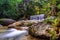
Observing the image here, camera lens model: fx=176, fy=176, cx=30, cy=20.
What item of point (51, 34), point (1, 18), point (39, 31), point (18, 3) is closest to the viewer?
point (51, 34)

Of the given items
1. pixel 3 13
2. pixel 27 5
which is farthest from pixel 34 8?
pixel 3 13

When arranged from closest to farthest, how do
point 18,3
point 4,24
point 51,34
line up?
point 51,34, point 4,24, point 18,3

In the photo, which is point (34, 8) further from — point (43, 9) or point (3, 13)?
point (3, 13)

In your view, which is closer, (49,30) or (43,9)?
(49,30)

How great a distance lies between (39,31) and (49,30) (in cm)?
57

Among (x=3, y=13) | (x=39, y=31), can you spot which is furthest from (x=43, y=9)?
(x=39, y=31)

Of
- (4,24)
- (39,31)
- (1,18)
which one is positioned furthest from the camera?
(1,18)

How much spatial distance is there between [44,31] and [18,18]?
10.0 m

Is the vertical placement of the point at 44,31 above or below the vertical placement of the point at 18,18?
above

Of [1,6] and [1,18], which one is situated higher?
[1,6]

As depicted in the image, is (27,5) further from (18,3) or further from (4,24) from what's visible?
(4,24)

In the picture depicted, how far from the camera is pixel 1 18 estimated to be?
17.2m

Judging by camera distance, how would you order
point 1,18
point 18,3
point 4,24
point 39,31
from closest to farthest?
point 39,31 → point 4,24 → point 1,18 → point 18,3

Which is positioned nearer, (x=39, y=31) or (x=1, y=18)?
(x=39, y=31)
